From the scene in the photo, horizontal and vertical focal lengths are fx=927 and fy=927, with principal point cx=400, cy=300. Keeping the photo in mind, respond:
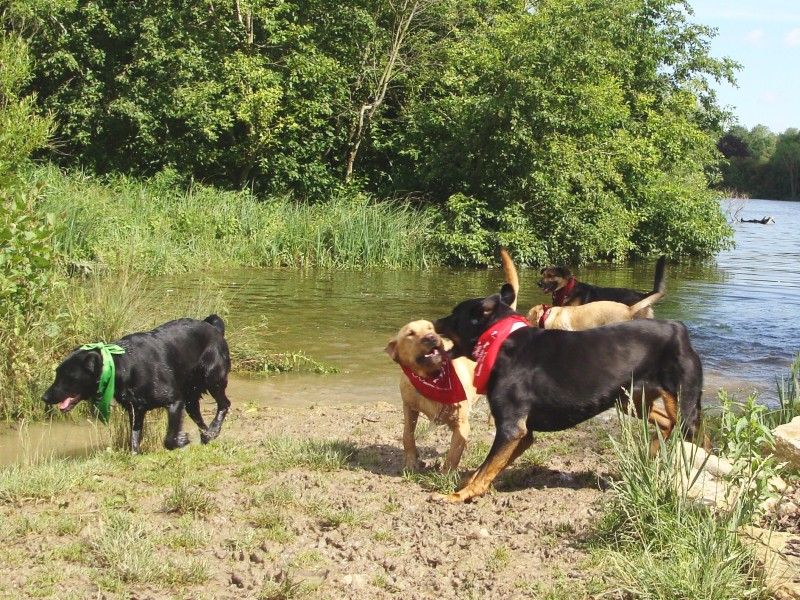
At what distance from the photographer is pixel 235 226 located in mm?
22516

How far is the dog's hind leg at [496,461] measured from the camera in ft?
18.6

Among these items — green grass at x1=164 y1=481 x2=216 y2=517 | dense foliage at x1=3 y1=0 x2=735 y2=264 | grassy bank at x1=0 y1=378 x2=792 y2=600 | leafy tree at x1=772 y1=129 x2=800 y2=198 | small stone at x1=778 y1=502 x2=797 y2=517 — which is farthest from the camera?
leafy tree at x1=772 y1=129 x2=800 y2=198

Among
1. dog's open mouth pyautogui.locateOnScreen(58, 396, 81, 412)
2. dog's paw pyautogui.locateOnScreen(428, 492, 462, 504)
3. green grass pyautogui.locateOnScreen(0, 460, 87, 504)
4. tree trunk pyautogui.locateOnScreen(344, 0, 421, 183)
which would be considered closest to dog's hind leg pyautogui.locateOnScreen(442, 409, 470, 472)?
dog's paw pyautogui.locateOnScreen(428, 492, 462, 504)

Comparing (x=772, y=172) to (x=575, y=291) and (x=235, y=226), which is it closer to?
(x=235, y=226)

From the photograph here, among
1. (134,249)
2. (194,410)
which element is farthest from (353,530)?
(134,249)

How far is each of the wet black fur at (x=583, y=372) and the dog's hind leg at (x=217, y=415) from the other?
261cm

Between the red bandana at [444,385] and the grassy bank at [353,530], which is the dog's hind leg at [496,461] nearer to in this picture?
the grassy bank at [353,530]

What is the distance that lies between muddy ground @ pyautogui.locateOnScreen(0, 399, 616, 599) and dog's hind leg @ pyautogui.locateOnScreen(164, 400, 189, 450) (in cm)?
18

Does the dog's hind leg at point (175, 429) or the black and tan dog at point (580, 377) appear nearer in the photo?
the black and tan dog at point (580, 377)

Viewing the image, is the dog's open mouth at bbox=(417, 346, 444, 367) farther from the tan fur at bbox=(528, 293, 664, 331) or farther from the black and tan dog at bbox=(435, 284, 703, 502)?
the tan fur at bbox=(528, 293, 664, 331)

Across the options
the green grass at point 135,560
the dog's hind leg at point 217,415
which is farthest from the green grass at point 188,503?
the dog's hind leg at point 217,415

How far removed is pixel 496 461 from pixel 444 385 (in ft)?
2.56

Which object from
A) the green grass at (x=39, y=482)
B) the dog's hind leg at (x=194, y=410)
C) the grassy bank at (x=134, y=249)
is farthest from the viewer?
the grassy bank at (x=134, y=249)

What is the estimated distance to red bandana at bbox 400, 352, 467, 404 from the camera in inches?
249
